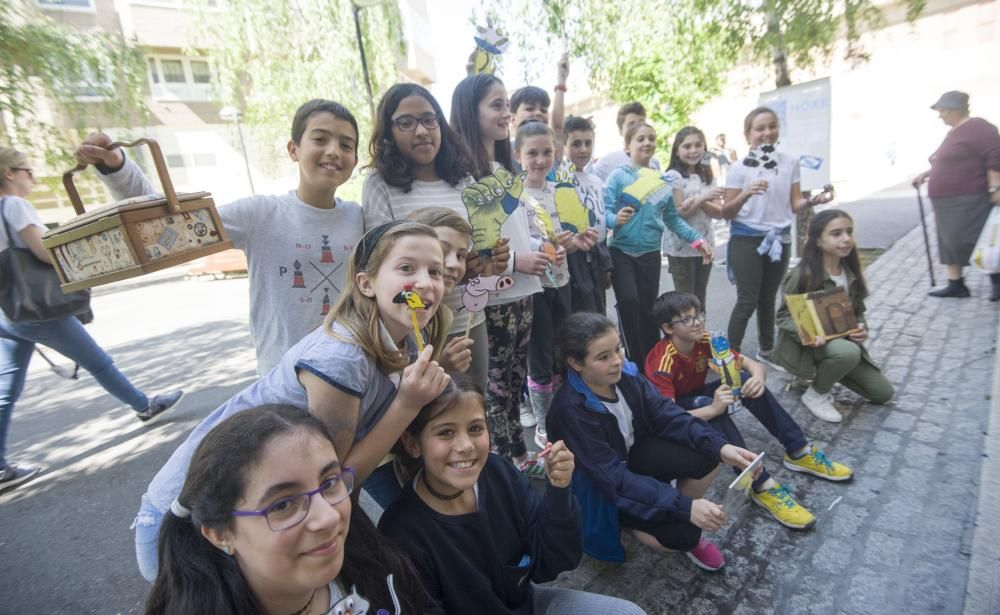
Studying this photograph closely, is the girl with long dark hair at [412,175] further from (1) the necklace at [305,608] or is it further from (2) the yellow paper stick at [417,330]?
(1) the necklace at [305,608]

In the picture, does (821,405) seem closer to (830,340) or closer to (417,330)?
(830,340)

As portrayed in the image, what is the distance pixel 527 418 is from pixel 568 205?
151 cm

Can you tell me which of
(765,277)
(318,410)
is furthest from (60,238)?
(765,277)

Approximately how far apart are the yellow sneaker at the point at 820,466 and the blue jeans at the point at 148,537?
9.20 feet

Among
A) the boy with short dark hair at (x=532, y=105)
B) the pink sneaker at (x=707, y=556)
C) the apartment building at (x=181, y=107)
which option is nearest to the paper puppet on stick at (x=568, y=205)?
the boy with short dark hair at (x=532, y=105)

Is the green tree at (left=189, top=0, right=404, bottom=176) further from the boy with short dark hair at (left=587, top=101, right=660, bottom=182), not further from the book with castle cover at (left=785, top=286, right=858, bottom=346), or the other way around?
the book with castle cover at (left=785, top=286, right=858, bottom=346)

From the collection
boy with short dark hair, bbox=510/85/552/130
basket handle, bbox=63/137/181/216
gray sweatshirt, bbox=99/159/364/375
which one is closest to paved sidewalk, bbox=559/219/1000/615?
gray sweatshirt, bbox=99/159/364/375

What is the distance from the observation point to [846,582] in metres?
2.00

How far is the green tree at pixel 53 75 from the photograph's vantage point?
595 cm

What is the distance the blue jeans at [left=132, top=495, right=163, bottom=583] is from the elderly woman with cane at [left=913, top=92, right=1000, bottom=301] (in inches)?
259

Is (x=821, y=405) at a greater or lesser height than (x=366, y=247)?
lesser

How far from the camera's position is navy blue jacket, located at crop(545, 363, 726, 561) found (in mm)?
2061

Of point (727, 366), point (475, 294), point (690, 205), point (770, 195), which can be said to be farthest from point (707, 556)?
point (770, 195)

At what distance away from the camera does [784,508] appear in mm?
2367
